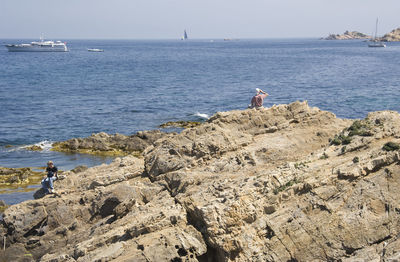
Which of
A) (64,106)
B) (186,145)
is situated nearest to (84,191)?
(186,145)

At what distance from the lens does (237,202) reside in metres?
15.5

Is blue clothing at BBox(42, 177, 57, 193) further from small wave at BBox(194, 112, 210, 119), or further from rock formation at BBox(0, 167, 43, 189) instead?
small wave at BBox(194, 112, 210, 119)

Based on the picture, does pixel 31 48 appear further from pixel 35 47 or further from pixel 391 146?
pixel 391 146

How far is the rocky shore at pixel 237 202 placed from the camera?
594 inches

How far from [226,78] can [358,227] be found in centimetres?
7887

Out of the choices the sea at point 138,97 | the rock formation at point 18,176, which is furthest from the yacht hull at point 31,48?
the rock formation at point 18,176

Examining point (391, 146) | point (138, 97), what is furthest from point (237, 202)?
point (138, 97)

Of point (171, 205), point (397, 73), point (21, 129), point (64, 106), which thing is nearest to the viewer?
point (171, 205)

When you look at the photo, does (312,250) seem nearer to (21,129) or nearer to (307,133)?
(307,133)

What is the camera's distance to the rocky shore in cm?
1508

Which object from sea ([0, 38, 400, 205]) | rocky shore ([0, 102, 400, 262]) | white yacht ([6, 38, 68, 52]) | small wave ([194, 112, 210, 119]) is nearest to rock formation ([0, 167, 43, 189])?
sea ([0, 38, 400, 205])

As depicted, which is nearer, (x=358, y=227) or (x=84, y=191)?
(x=358, y=227)

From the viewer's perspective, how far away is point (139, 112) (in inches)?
2287

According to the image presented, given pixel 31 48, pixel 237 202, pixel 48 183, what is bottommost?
pixel 48 183
